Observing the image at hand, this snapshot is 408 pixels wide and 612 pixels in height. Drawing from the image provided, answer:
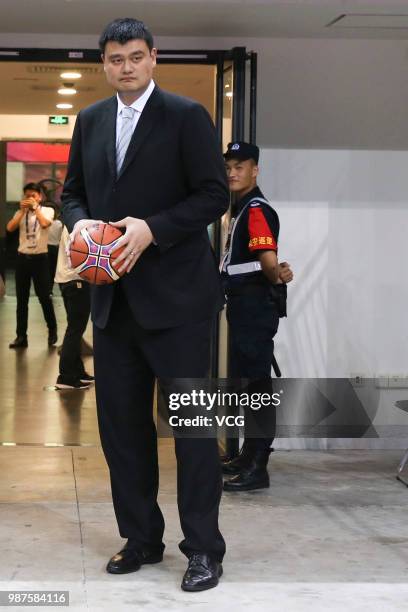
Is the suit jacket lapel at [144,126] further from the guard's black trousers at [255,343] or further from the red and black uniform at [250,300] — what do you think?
the guard's black trousers at [255,343]

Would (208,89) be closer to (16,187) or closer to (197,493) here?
(197,493)

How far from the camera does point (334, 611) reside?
3453mm

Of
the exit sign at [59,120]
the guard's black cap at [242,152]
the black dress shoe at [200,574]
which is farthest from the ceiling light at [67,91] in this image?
the exit sign at [59,120]

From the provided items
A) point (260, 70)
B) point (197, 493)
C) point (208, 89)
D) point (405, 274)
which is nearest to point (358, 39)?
point (260, 70)

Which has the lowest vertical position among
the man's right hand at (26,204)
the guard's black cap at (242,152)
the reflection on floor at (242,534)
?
the reflection on floor at (242,534)

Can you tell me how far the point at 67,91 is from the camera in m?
10.2

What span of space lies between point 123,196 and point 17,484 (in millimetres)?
2179

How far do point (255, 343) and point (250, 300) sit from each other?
0.21 metres

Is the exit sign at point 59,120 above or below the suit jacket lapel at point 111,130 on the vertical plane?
above

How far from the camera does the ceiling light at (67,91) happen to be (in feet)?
32.8

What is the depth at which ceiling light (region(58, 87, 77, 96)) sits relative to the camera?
32.8 ft

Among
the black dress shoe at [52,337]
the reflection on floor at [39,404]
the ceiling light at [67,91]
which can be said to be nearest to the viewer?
the reflection on floor at [39,404]

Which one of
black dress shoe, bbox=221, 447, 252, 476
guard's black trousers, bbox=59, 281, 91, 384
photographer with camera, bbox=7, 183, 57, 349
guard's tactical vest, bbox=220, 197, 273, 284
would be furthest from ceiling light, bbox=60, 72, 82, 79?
black dress shoe, bbox=221, 447, 252, 476

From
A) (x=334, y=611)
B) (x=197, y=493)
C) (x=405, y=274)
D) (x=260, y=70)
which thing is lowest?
(x=334, y=611)
